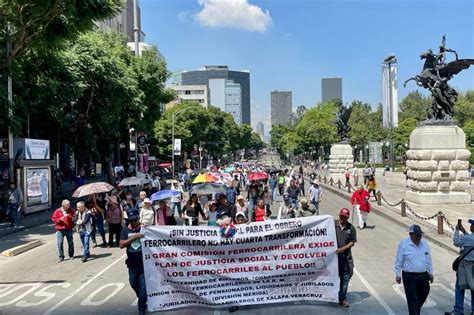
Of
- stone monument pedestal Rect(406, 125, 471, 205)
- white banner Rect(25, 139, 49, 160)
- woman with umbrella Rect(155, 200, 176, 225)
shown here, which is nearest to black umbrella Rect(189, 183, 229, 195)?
woman with umbrella Rect(155, 200, 176, 225)

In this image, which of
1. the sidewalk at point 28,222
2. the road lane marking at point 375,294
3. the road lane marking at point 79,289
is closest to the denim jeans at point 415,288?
the road lane marking at point 375,294

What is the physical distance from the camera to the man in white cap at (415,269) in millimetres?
7129

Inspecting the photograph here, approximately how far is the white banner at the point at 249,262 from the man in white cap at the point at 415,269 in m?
1.48

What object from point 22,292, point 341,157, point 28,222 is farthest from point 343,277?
point 341,157

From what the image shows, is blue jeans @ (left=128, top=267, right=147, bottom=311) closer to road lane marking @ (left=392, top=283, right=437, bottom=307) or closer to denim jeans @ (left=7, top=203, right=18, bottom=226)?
road lane marking @ (left=392, top=283, right=437, bottom=307)

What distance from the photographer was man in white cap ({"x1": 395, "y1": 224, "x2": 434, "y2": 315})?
23.4ft

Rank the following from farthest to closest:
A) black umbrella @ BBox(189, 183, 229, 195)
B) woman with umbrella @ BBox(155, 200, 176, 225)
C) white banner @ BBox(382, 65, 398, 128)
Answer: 1. white banner @ BBox(382, 65, 398, 128)
2. black umbrella @ BBox(189, 183, 229, 195)
3. woman with umbrella @ BBox(155, 200, 176, 225)

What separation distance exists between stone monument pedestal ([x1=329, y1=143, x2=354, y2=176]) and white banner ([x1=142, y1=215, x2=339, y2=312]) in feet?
118

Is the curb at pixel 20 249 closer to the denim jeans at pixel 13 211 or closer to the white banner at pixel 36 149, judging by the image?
the denim jeans at pixel 13 211

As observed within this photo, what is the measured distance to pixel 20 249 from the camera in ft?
50.3

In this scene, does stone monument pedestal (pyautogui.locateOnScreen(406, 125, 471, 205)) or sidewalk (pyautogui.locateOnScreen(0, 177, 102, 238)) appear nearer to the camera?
sidewalk (pyautogui.locateOnScreen(0, 177, 102, 238))

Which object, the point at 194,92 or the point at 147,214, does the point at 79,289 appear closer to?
the point at 147,214

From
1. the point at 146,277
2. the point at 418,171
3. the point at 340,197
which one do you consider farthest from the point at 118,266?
the point at 340,197

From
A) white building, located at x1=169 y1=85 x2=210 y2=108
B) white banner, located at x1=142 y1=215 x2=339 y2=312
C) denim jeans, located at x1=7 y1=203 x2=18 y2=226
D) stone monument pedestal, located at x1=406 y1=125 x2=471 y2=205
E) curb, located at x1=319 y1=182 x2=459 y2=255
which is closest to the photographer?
white banner, located at x1=142 y1=215 x2=339 y2=312
